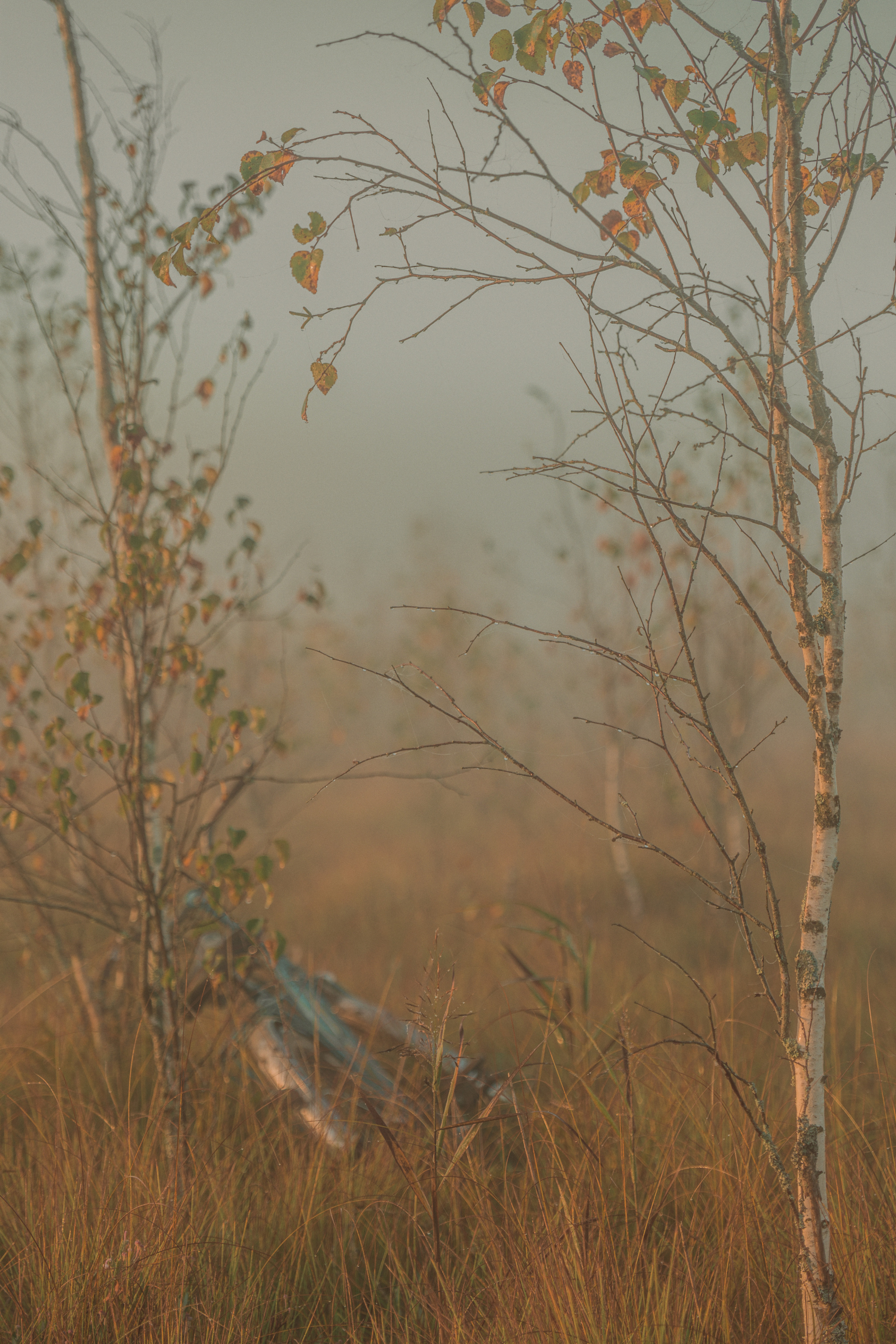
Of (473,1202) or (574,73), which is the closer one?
(574,73)

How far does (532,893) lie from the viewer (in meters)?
8.66

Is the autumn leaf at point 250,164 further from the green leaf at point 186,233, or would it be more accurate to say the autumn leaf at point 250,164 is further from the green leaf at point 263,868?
the green leaf at point 263,868

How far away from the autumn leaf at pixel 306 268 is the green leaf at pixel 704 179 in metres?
0.83

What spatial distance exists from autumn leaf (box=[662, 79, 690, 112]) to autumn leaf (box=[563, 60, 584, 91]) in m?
0.21

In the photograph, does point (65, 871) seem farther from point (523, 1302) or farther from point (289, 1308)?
point (523, 1302)

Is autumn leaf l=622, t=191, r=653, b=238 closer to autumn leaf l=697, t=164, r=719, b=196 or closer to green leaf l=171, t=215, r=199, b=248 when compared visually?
autumn leaf l=697, t=164, r=719, b=196

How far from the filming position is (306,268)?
6.39 ft

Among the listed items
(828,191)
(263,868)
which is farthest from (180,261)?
(263,868)

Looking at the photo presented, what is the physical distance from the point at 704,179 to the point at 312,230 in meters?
0.86

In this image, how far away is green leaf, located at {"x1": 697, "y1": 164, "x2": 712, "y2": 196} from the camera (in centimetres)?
190

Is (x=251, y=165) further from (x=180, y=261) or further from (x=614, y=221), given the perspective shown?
(x=614, y=221)

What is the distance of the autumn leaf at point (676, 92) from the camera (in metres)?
1.97

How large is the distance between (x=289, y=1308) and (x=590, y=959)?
1.55 m

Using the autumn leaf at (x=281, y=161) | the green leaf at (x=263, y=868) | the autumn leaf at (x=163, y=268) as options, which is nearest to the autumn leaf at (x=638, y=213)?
the autumn leaf at (x=281, y=161)
